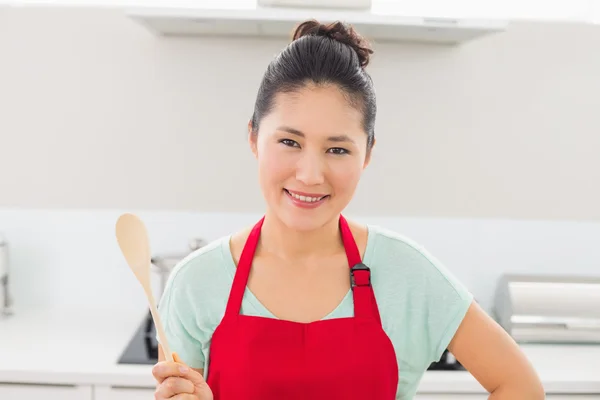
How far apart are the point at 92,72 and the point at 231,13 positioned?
2.20 feet

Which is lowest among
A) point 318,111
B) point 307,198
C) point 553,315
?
point 553,315

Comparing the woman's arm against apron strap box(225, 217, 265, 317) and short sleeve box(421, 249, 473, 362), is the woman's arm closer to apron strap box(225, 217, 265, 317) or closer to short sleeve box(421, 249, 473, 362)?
short sleeve box(421, 249, 473, 362)

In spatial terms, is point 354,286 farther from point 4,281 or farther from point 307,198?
point 4,281

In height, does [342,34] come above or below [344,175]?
above

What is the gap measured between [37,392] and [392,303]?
1048 millimetres

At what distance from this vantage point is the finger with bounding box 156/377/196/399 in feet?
2.68

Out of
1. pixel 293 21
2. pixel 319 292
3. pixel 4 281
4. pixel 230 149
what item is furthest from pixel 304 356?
pixel 4 281

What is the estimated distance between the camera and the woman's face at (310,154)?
0.87m

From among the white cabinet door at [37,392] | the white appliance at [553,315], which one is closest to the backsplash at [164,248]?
the white appliance at [553,315]

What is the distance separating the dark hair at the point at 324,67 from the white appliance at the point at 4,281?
4.21ft

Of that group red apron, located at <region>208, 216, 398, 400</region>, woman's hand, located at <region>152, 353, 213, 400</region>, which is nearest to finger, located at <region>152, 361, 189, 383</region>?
woman's hand, located at <region>152, 353, 213, 400</region>

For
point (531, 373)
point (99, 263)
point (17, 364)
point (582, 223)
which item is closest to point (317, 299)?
point (531, 373)

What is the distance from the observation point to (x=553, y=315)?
5.65ft

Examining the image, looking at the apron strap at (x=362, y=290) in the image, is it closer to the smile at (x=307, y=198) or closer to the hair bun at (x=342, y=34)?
the smile at (x=307, y=198)
